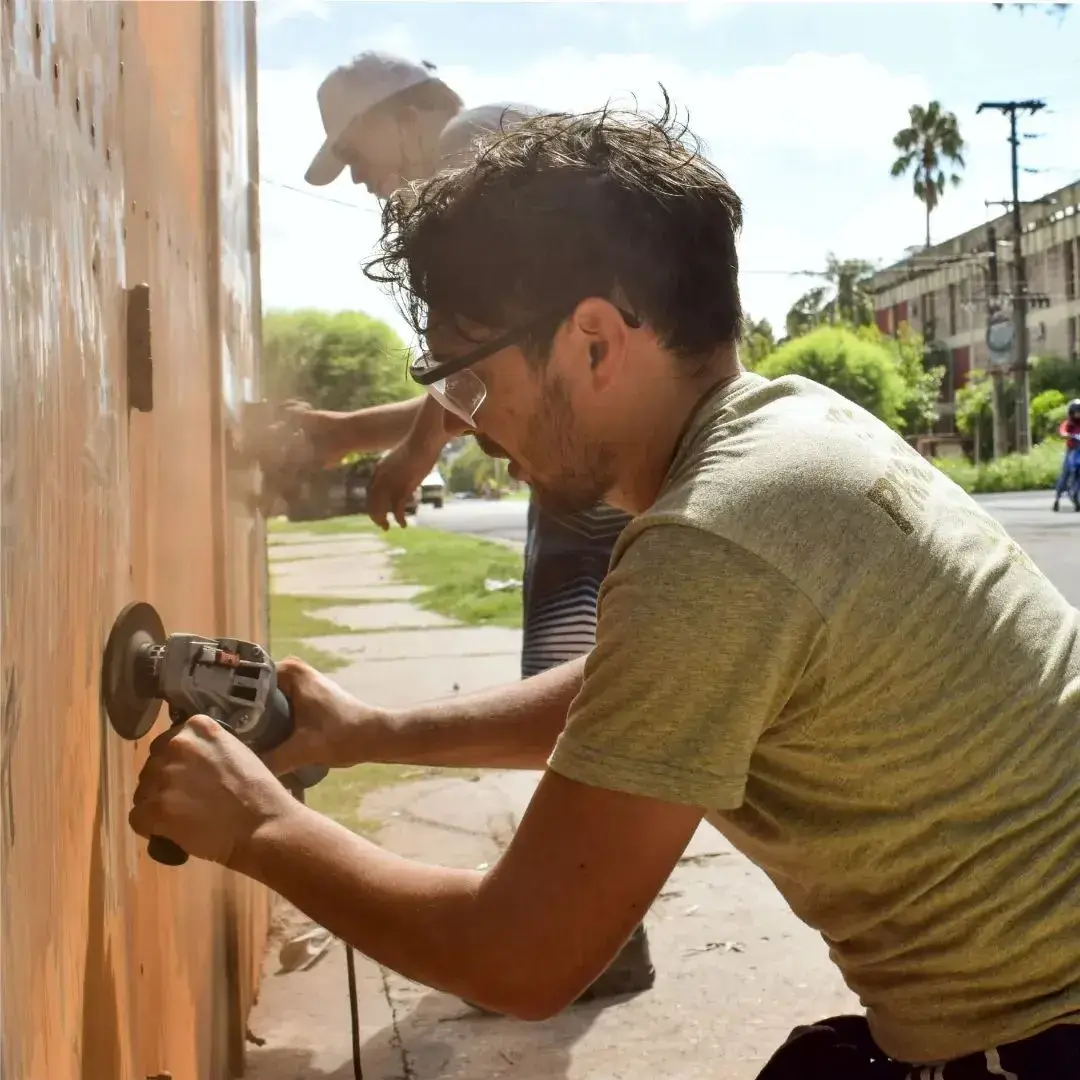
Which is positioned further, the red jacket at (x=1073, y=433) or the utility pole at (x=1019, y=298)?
the utility pole at (x=1019, y=298)

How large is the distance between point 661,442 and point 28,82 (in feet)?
2.38

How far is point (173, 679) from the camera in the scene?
1.46 m

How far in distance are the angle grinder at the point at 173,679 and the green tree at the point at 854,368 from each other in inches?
1770

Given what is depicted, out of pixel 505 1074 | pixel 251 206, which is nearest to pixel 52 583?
pixel 505 1074

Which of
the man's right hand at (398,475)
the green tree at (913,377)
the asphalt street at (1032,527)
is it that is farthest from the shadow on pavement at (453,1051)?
the green tree at (913,377)

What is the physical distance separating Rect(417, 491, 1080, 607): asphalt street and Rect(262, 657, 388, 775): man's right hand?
23.3 feet

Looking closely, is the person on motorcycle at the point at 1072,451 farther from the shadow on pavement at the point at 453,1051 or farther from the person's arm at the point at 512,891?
the person's arm at the point at 512,891

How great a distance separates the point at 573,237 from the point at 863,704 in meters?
0.58

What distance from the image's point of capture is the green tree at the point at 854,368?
46.0 m

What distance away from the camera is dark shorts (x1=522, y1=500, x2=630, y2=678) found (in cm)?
295

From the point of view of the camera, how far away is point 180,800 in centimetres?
135

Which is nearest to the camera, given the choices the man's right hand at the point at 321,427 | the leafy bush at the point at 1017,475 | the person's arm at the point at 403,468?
the person's arm at the point at 403,468

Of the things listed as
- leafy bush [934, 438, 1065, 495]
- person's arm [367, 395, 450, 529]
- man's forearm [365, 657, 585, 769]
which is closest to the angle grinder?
man's forearm [365, 657, 585, 769]

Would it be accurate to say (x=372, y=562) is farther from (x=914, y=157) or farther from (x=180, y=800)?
(x=914, y=157)
